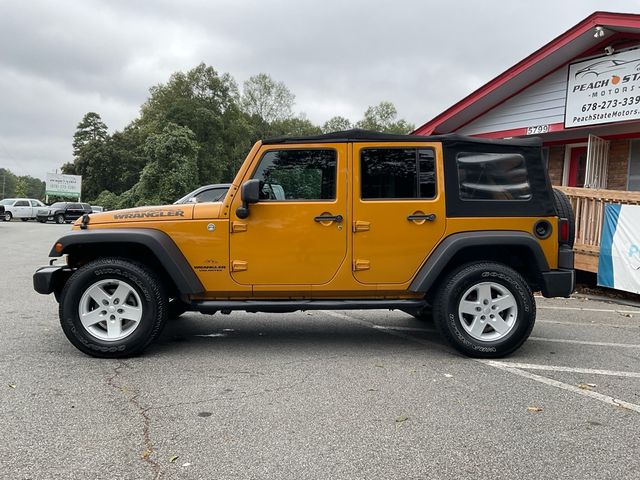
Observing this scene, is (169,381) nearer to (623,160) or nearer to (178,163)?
(623,160)

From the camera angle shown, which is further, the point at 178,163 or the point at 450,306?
the point at 178,163

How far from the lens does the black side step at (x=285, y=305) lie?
4.62 metres

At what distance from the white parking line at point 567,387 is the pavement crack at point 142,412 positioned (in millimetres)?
2948

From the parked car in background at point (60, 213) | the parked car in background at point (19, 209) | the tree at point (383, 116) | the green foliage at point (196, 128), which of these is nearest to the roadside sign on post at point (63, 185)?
the green foliage at point (196, 128)

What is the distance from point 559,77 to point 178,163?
85.3 ft

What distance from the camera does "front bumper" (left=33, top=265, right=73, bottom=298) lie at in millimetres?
4617

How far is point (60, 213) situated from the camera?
3528 cm

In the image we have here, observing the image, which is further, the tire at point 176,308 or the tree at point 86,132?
the tree at point 86,132

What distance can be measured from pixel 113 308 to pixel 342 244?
7.04 feet

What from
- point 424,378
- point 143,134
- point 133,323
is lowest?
point 424,378

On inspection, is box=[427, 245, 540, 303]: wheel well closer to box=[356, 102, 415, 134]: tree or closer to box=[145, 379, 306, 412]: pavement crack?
box=[145, 379, 306, 412]: pavement crack

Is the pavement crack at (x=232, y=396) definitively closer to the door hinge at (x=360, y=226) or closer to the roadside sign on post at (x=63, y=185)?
the door hinge at (x=360, y=226)

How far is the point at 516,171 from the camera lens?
484 cm

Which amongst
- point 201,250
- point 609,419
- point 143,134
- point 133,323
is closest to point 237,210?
point 201,250
